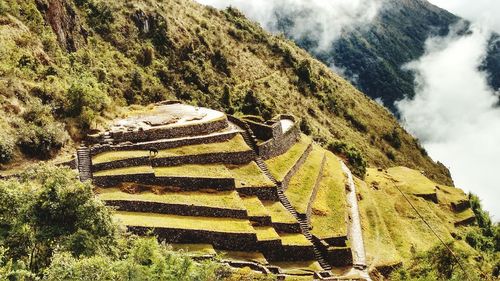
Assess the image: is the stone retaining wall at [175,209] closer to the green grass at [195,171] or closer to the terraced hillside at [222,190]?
the terraced hillside at [222,190]

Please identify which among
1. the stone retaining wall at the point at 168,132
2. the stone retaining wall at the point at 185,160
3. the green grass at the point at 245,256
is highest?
the stone retaining wall at the point at 168,132

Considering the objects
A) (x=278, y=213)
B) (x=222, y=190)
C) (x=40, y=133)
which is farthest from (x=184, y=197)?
(x=40, y=133)

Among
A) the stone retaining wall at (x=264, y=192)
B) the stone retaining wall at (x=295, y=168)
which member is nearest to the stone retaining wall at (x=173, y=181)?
the stone retaining wall at (x=264, y=192)

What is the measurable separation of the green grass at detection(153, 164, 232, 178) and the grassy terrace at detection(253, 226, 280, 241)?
16.3 feet

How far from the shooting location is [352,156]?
6631 centimetres

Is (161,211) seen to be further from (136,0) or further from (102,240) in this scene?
(136,0)

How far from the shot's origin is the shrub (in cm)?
3367

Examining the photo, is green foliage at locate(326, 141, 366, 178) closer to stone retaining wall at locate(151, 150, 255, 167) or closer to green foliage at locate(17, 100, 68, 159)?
stone retaining wall at locate(151, 150, 255, 167)

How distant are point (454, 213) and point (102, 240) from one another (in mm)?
50093

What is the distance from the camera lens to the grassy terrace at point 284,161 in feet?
143

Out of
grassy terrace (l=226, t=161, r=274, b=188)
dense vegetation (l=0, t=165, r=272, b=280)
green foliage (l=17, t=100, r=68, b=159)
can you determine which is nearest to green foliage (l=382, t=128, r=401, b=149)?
grassy terrace (l=226, t=161, r=274, b=188)

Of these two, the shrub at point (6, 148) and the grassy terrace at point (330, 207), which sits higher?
the shrub at point (6, 148)

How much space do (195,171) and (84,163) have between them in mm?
7539

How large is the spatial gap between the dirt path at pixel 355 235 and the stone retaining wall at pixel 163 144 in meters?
12.1
